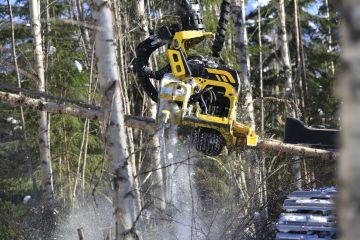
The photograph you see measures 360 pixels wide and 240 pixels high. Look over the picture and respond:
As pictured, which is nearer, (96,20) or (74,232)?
(96,20)

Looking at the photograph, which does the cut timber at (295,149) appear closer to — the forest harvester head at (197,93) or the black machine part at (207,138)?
the forest harvester head at (197,93)

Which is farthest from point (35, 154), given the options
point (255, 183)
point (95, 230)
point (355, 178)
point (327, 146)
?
point (355, 178)

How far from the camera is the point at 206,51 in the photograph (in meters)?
10.9

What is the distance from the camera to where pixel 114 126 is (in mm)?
4051

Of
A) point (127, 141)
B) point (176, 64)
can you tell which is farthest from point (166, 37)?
point (127, 141)

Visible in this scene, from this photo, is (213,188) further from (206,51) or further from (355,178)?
(355,178)

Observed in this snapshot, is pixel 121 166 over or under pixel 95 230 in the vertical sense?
over

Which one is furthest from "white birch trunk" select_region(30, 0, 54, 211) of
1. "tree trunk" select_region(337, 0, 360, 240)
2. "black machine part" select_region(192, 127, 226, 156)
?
"tree trunk" select_region(337, 0, 360, 240)

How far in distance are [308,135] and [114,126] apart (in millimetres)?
2203

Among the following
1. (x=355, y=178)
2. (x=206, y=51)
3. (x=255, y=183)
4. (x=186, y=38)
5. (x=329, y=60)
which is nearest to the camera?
(x=355, y=178)

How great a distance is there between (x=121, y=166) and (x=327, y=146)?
2297 millimetres

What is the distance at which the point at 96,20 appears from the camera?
158 inches

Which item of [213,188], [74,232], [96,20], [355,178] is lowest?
[74,232]

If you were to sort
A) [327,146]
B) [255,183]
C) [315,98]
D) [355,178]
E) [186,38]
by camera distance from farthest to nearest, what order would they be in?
[315,98]
[255,183]
[186,38]
[327,146]
[355,178]
